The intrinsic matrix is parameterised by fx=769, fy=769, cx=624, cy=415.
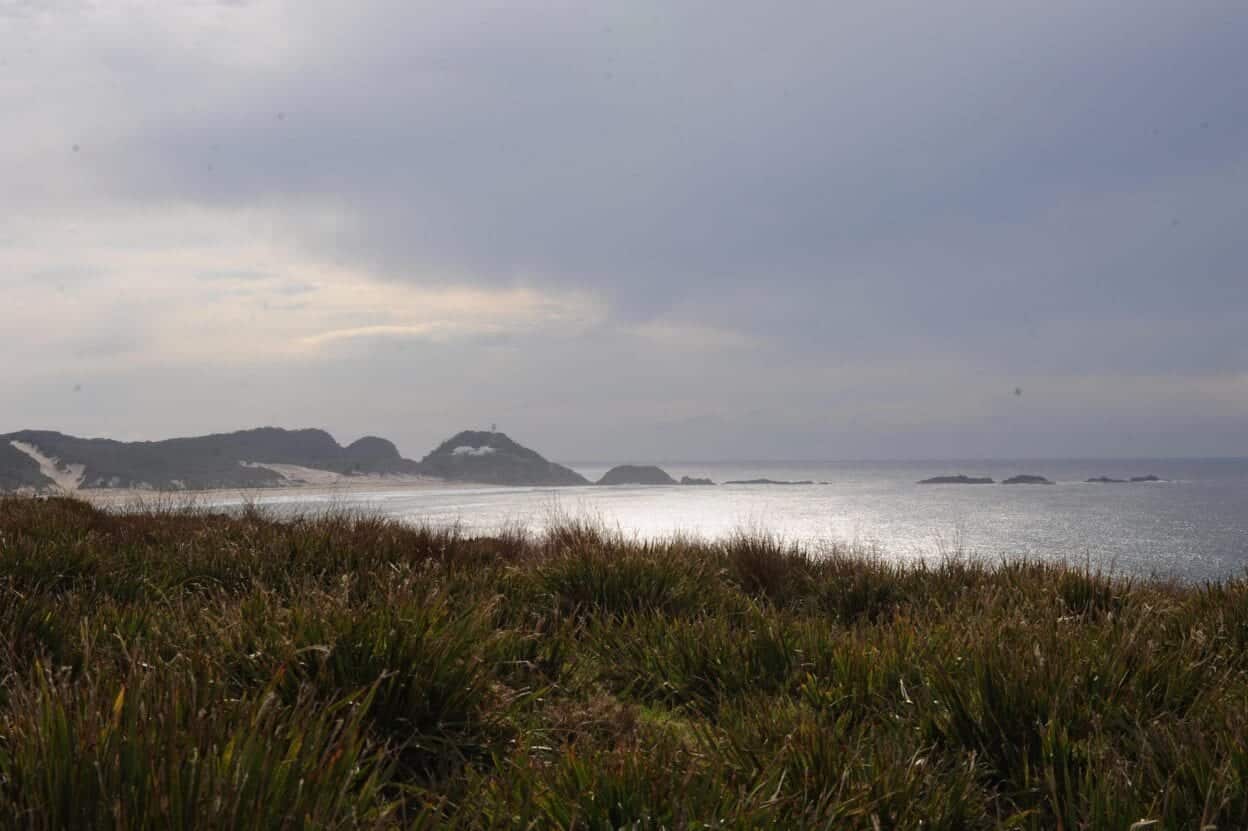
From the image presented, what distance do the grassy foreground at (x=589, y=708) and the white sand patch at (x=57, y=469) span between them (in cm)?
9284

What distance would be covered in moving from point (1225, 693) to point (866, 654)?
2.03 m

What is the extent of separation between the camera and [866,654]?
16.2 feet

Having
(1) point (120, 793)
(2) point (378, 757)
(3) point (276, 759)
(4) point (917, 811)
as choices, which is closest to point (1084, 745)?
(4) point (917, 811)

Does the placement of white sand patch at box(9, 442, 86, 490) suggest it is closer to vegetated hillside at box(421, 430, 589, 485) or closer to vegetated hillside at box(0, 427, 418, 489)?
vegetated hillside at box(0, 427, 418, 489)

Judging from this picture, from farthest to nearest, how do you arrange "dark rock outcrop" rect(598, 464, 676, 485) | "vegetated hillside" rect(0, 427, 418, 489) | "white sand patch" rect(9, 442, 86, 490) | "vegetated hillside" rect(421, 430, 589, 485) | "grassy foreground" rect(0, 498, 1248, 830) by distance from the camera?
"dark rock outcrop" rect(598, 464, 676, 485), "vegetated hillside" rect(421, 430, 589, 485), "vegetated hillside" rect(0, 427, 418, 489), "white sand patch" rect(9, 442, 86, 490), "grassy foreground" rect(0, 498, 1248, 830)

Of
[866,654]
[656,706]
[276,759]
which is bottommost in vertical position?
[656,706]

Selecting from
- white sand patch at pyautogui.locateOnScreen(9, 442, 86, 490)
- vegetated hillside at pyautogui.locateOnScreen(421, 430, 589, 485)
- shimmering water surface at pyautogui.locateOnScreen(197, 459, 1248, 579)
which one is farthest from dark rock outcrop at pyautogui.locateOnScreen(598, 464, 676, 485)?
white sand patch at pyautogui.locateOnScreen(9, 442, 86, 490)

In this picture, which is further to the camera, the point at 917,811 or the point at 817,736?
the point at 817,736

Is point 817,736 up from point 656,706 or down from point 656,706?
up

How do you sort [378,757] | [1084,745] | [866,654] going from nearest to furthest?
[378,757]
[1084,745]
[866,654]

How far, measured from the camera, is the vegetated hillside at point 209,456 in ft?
293

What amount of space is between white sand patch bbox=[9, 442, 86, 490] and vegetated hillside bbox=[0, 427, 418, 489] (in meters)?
0.72

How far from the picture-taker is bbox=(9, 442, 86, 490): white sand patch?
278 ft

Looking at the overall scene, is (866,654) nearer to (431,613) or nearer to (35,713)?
(431,613)
